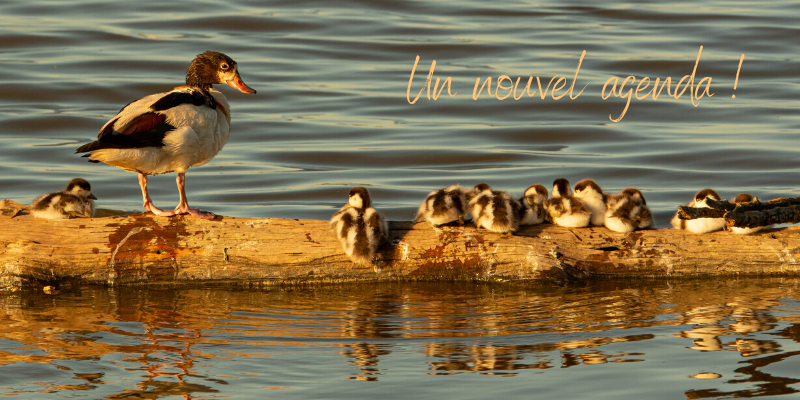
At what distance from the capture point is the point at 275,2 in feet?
92.5

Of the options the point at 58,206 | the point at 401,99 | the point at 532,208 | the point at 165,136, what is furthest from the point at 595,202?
the point at 401,99

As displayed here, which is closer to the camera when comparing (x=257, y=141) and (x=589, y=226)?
(x=589, y=226)

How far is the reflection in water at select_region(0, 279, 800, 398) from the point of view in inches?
215

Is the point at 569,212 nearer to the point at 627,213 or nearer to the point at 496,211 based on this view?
the point at 627,213

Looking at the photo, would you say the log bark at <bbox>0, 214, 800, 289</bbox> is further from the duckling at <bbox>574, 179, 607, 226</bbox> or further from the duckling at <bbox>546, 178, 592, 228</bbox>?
the duckling at <bbox>574, 179, 607, 226</bbox>

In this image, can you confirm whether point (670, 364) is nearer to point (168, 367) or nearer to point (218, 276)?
point (168, 367)

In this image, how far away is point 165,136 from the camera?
789cm

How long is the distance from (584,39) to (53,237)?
60.8ft

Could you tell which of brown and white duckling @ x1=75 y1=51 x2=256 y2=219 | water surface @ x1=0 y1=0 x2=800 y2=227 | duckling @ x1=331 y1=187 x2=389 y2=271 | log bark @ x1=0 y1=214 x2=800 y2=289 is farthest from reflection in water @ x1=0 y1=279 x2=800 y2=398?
water surface @ x1=0 y1=0 x2=800 y2=227

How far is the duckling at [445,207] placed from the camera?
7.53 m

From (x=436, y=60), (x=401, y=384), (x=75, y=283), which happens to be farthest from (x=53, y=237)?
(x=436, y=60)

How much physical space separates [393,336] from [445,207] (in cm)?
148

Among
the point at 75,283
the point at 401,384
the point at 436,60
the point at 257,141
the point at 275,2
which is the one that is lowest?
the point at 401,384

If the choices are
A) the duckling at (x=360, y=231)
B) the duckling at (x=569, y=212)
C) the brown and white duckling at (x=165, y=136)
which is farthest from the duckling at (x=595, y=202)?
the brown and white duckling at (x=165, y=136)
